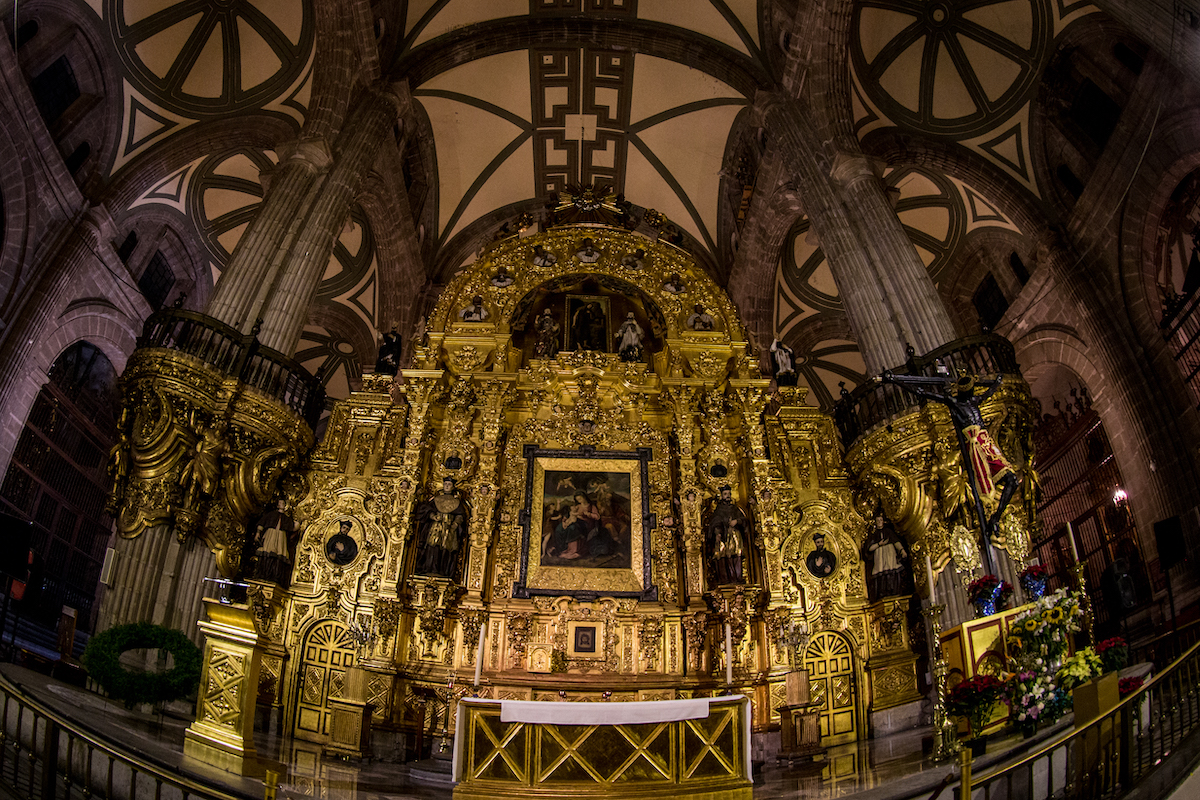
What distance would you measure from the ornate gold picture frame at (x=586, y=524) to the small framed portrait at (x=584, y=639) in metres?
0.40

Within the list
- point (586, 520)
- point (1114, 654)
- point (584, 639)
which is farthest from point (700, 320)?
point (1114, 654)

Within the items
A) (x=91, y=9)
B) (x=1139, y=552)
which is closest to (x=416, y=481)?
(x=91, y=9)

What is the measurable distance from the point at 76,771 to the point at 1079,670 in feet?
20.5

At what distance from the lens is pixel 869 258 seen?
1152 cm

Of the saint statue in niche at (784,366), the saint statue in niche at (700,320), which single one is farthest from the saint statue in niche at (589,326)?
the saint statue in niche at (784,366)

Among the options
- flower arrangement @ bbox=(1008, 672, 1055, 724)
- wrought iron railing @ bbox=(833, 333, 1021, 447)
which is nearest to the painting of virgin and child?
wrought iron railing @ bbox=(833, 333, 1021, 447)

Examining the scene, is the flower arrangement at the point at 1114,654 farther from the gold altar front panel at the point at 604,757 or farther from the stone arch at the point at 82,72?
the stone arch at the point at 82,72

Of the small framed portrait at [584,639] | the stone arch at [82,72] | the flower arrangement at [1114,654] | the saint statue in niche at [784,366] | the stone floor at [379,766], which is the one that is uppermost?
the stone arch at [82,72]

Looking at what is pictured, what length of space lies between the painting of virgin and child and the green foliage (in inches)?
175

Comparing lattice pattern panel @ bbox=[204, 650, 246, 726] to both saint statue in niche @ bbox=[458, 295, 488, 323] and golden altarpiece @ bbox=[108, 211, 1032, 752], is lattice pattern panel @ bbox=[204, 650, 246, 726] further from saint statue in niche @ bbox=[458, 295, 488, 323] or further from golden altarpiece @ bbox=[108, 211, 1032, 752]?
saint statue in niche @ bbox=[458, 295, 488, 323]

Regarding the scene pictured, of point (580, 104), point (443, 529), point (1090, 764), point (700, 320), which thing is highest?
point (580, 104)

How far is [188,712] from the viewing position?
7562mm

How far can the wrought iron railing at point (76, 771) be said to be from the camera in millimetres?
3566

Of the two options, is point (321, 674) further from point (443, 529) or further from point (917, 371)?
point (917, 371)
